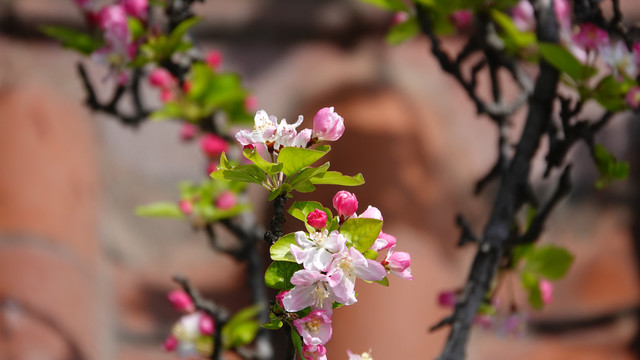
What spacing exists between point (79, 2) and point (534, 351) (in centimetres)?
99

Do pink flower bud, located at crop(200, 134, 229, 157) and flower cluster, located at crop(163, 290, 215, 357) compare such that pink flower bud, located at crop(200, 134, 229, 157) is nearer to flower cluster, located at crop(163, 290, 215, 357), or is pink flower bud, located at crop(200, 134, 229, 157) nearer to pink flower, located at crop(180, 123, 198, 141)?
pink flower, located at crop(180, 123, 198, 141)

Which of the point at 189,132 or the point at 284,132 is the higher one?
the point at 189,132

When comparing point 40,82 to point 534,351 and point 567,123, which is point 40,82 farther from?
point 534,351

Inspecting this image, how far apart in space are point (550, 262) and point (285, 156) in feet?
1.49

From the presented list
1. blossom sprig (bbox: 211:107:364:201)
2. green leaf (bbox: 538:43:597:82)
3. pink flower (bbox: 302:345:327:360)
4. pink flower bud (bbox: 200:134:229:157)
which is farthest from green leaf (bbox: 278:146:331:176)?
pink flower bud (bbox: 200:134:229:157)

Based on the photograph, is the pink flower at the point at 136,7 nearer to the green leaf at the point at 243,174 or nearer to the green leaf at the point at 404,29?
the green leaf at the point at 404,29

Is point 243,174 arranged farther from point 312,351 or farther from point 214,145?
point 214,145

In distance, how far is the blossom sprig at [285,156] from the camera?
1.20ft

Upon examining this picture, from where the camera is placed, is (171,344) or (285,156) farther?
(171,344)

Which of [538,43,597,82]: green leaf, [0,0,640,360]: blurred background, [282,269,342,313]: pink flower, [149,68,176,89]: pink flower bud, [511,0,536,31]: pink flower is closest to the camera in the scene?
[282,269,342,313]: pink flower

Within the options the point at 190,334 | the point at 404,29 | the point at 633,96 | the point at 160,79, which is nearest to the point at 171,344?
the point at 190,334

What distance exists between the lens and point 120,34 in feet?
2.39

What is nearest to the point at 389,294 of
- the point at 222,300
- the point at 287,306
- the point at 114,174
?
the point at 222,300

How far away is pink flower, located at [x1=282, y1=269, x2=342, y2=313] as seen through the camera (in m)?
0.34
